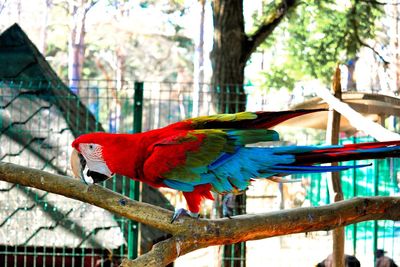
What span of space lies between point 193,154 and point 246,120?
0.20 meters

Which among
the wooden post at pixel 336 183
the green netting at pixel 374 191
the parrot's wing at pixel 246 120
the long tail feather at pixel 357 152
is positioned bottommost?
the green netting at pixel 374 191

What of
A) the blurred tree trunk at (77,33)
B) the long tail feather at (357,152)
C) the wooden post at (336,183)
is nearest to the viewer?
the long tail feather at (357,152)

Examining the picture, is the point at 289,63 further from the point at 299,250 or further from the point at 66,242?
the point at 66,242

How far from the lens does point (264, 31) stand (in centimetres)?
507

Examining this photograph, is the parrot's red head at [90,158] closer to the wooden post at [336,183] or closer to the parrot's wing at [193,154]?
the parrot's wing at [193,154]

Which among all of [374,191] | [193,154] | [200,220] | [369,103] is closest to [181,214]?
[200,220]

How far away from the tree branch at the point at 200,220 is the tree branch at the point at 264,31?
289cm

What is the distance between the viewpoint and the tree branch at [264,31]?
499cm

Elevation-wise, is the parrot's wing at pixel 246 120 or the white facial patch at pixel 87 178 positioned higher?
the parrot's wing at pixel 246 120

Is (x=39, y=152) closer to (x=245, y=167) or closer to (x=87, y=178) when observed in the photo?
(x=87, y=178)

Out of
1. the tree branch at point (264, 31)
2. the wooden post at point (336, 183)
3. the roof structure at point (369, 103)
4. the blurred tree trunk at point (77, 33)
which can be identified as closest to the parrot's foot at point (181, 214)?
the wooden post at point (336, 183)

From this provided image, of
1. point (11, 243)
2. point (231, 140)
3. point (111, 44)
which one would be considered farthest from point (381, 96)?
point (111, 44)

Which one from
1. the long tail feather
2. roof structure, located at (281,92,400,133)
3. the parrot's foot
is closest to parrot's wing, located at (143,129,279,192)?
the parrot's foot

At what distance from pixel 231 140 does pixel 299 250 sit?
6434 millimetres
